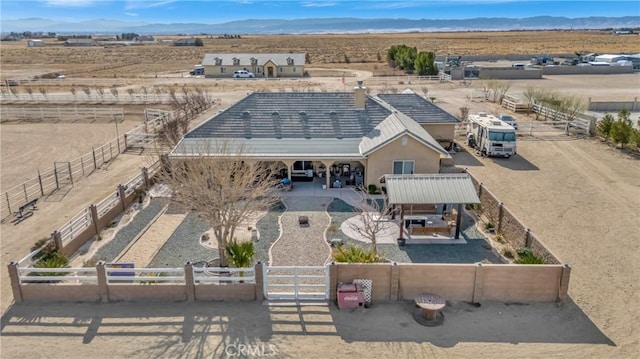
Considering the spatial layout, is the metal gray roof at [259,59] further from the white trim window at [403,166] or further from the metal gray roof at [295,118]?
the white trim window at [403,166]

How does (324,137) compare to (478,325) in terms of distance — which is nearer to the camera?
(478,325)

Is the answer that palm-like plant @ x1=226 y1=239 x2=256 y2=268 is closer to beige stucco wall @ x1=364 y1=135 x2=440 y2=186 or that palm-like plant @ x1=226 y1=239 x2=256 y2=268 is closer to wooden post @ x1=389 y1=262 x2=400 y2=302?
wooden post @ x1=389 y1=262 x2=400 y2=302

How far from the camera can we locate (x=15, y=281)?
49.5 feet

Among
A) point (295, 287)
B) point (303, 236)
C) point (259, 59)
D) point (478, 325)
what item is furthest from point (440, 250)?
point (259, 59)

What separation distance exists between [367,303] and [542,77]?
2809 inches

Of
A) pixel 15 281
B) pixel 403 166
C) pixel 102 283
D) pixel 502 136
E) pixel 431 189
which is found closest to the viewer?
pixel 15 281

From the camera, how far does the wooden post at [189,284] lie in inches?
592

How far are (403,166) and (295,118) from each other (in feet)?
24.0

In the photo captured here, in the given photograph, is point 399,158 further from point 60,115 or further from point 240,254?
point 60,115

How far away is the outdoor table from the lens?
14211 mm

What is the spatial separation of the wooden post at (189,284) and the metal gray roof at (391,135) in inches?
489

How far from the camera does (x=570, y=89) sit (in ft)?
201

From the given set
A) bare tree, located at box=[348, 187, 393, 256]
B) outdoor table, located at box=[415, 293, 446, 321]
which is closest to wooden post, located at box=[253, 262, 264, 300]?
bare tree, located at box=[348, 187, 393, 256]

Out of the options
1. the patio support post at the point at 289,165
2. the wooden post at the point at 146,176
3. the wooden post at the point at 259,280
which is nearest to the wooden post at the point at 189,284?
Answer: the wooden post at the point at 259,280
